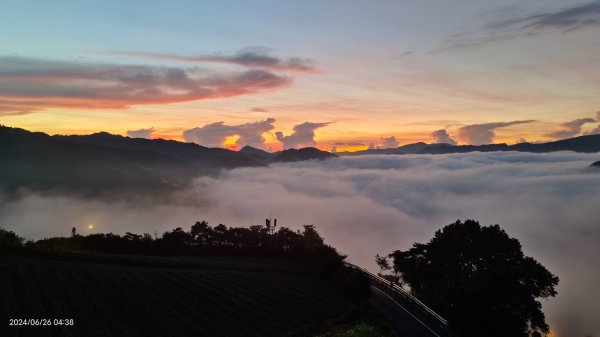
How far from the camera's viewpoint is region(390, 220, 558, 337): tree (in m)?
42.4

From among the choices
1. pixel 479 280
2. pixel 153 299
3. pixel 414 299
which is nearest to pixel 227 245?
pixel 153 299

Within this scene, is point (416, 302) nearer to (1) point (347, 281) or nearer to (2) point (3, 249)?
(1) point (347, 281)

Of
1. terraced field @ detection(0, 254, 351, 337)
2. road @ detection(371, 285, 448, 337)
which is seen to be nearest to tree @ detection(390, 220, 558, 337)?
road @ detection(371, 285, 448, 337)

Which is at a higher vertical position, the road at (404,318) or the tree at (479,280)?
the tree at (479,280)

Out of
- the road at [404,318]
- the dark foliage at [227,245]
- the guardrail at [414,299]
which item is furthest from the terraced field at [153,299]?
the dark foliage at [227,245]

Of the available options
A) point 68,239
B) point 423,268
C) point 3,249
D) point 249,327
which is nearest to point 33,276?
point 3,249

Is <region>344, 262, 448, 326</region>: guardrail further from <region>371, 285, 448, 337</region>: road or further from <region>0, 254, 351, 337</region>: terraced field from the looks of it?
<region>0, 254, 351, 337</region>: terraced field

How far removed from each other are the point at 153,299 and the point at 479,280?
36.3 meters

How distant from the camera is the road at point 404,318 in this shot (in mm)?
43719

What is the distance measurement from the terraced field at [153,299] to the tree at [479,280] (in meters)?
12.8

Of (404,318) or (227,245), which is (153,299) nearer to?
(404,318)

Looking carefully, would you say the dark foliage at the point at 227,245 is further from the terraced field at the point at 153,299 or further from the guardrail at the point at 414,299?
the terraced field at the point at 153,299

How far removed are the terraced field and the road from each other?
17.0 feet

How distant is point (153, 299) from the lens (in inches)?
1821
